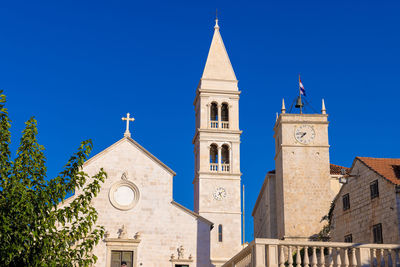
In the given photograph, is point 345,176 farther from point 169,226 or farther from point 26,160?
point 26,160

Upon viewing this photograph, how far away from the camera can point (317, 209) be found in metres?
37.6

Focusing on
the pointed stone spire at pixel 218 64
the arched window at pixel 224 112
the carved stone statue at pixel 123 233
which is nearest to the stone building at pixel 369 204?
the carved stone statue at pixel 123 233

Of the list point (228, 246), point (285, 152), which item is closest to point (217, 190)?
point (228, 246)

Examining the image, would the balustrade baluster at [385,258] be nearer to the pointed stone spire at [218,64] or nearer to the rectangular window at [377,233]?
the rectangular window at [377,233]

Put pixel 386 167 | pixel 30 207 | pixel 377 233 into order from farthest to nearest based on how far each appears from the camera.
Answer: pixel 386 167 < pixel 377 233 < pixel 30 207

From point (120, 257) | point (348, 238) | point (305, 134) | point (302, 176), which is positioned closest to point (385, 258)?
point (348, 238)

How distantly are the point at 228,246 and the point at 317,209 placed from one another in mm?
8038

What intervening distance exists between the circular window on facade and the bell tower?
12670 mm

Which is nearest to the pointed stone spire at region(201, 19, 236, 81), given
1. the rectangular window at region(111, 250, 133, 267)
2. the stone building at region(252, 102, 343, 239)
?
the stone building at region(252, 102, 343, 239)

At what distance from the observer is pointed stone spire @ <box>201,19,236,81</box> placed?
48.7 meters

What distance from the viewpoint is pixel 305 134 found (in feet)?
129

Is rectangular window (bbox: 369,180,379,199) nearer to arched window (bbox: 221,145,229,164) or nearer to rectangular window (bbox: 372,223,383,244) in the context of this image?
rectangular window (bbox: 372,223,383,244)

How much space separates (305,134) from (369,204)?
13.4 metres

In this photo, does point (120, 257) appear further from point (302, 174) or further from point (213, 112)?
point (213, 112)
